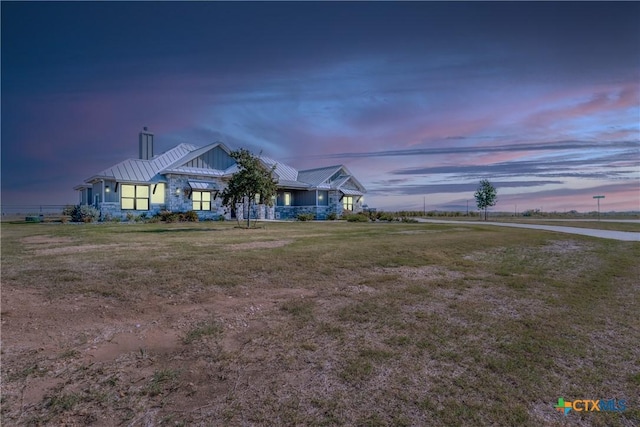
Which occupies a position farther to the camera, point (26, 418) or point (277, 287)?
point (277, 287)

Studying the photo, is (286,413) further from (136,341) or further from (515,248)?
(515,248)

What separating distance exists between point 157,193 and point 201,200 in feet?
12.1

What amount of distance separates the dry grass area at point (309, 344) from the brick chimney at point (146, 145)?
26223 millimetres

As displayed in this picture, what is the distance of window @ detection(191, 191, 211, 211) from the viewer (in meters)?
30.9

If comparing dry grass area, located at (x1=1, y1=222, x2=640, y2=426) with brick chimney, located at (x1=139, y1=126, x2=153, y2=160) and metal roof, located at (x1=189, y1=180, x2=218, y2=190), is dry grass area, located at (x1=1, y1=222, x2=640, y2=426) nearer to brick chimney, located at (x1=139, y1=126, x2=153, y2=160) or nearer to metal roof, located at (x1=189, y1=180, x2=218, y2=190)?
metal roof, located at (x1=189, y1=180, x2=218, y2=190)

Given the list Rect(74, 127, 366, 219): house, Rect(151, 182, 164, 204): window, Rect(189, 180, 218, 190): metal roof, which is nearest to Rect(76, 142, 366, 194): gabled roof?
Rect(74, 127, 366, 219): house

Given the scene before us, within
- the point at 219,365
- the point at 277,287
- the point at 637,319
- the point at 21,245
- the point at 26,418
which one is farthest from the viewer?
the point at 21,245

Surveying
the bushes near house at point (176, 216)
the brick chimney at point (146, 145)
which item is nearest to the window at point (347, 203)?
the bushes near house at point (176, 216)

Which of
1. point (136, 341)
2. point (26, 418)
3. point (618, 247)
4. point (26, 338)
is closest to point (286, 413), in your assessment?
point (26, 418)

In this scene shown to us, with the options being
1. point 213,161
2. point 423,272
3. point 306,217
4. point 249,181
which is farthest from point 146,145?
point 423,272

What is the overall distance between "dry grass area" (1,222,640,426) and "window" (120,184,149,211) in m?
20.7

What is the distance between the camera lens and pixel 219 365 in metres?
3.98

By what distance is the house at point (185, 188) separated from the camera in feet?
92.1

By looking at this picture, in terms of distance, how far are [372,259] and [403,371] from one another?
6667 mm
